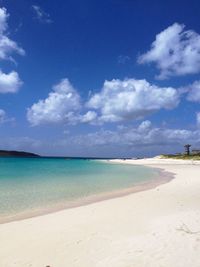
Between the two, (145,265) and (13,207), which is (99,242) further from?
(13,207)

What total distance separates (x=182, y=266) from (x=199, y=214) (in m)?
4.91

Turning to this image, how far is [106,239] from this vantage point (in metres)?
7.76

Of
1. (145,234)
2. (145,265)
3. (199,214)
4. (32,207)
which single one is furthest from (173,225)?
(32,207)

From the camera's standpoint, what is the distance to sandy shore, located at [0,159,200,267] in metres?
6.29

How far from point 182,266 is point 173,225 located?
3100 millimetres

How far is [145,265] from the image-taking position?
596 cm

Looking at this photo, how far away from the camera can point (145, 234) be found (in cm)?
816

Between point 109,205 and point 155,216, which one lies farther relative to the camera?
point 109,205

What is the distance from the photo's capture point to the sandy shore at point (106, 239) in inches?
248

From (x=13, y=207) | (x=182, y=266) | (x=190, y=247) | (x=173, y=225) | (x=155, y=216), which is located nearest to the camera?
(x=182, y=266)

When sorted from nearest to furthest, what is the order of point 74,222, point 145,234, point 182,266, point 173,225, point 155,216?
point 182,266 < point 145,234 < point 173,225 < point 74,222 < point 155,216

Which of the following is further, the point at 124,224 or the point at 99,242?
the point at 124,224

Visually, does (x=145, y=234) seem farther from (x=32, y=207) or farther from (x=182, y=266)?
(x=32, y=207)

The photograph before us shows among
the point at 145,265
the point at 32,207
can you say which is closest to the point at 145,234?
the point at 145,265
